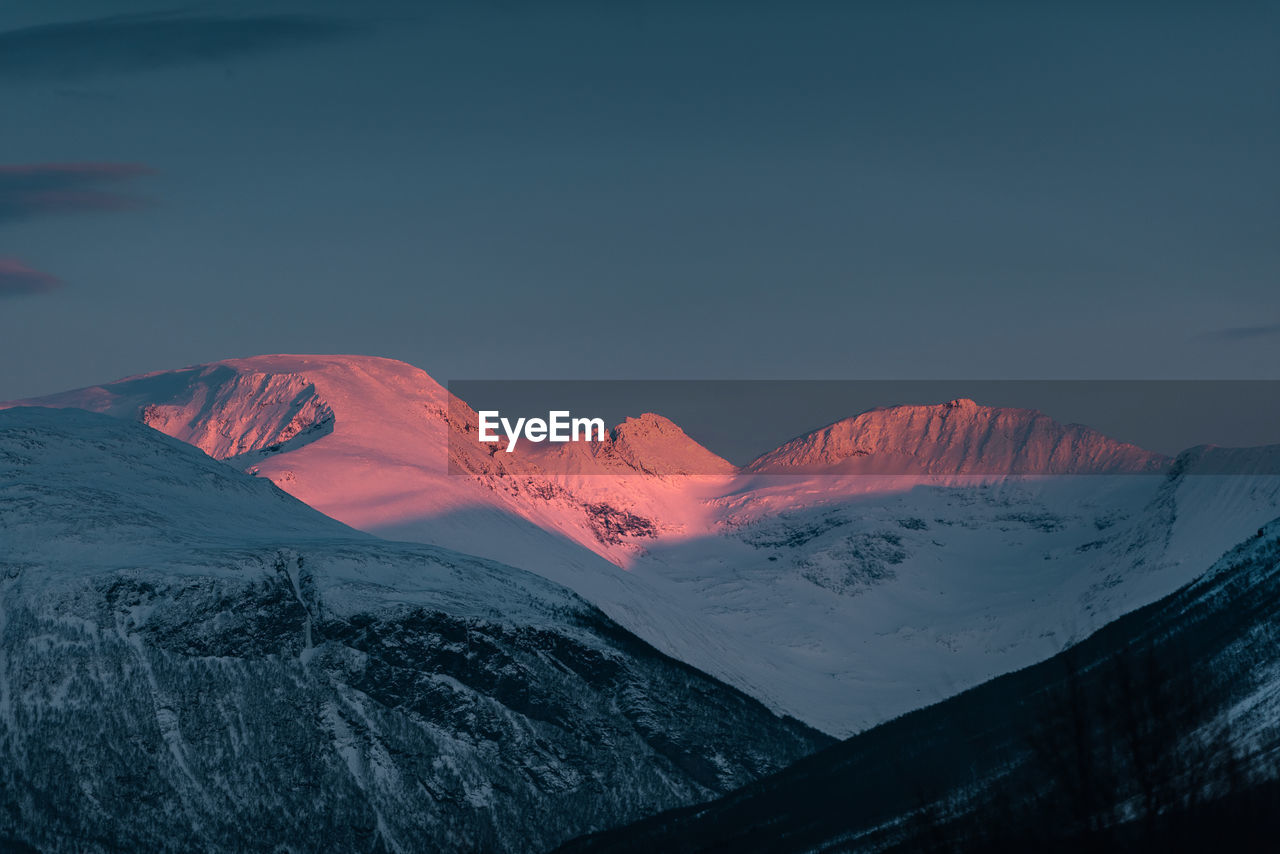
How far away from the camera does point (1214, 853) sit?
14375 centimetres

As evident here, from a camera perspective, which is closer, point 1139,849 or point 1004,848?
point 1139,849

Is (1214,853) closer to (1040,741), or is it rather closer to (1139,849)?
(1139,849)

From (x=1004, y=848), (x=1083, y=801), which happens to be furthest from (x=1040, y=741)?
(x=1004, y=848)

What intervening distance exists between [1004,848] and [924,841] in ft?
103

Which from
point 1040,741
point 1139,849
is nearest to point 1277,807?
point 1139,849

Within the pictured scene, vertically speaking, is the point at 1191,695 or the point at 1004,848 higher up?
the point at 1191,695

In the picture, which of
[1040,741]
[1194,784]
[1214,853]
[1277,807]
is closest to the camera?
[1194,784]

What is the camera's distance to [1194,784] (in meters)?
122

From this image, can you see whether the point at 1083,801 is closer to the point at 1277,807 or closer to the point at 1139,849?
the point at 1139,849

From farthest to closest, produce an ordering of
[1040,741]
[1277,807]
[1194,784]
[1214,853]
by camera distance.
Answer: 1. [1277,807]
2. [1214,853]
3. [1040,741]
4. [1194,784]

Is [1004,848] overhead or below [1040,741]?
below

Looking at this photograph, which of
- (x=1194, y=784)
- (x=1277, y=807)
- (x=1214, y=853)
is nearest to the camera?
(x=1194, y=784)

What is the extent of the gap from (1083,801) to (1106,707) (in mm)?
7157

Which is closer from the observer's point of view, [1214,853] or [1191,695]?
[1191,695]
